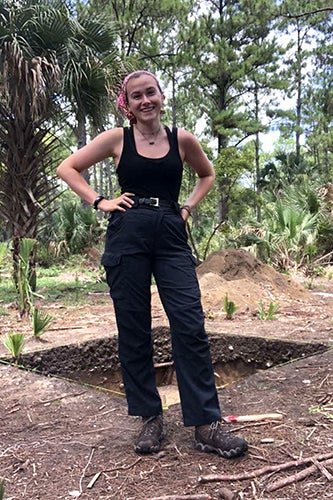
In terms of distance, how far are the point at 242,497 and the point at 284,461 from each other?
36 cm

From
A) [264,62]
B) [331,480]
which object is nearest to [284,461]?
[331,480]

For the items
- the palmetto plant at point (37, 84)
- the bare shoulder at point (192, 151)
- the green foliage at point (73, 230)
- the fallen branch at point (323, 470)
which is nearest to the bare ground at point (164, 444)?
the fallen branch at point (323, 470)

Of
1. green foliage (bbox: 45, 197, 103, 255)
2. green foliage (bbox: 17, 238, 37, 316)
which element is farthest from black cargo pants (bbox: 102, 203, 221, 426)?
green foliage (bbox: 45, 197, 103, 255)

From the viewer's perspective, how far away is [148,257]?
2426 mm

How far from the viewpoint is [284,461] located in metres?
2.15

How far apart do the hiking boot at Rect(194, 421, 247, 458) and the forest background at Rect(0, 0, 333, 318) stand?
2.51m

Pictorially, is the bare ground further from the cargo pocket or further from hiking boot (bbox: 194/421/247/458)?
the cargo pocket

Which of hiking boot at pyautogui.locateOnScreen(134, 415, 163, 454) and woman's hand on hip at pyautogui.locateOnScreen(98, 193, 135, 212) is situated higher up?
woman's hand on hip at pyautogui.locateOnScreen(98, 193, 135, 212)

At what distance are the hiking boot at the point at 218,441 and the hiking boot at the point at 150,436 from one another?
0.60 feet

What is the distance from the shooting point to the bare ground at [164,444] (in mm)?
1986

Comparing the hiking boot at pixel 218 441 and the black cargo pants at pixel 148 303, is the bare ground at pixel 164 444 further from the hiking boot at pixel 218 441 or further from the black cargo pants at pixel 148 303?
the black cargo pants at pixel 148 303

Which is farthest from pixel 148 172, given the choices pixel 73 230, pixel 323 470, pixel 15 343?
pixel 73 230

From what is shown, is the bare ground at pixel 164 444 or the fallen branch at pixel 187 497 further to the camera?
the bare ground at pixel 164 444

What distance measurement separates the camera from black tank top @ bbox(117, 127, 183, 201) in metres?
2.39
